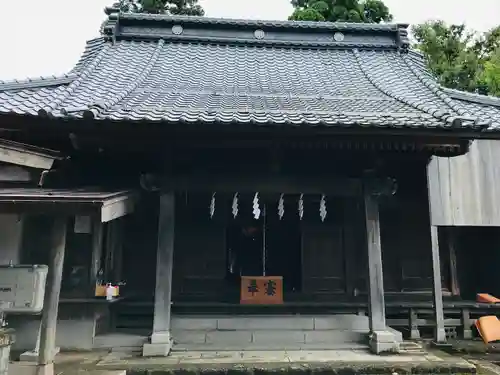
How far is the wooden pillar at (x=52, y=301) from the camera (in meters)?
5.09

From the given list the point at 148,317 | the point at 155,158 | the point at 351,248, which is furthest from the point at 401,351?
the point at 155,158

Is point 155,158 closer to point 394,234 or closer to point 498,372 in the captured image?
point 394,234

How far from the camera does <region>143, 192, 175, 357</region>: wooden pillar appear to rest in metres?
6.37

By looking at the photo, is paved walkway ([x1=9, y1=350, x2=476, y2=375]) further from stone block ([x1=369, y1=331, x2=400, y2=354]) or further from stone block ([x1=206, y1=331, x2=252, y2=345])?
stone block ([x1=206, y1=331, x2=252, y2=345])

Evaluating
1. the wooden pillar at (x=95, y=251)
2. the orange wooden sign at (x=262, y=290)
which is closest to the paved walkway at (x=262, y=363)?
the wooden pillar at (x=95, y=251)

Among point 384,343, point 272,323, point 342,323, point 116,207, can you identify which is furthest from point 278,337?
point 116,207

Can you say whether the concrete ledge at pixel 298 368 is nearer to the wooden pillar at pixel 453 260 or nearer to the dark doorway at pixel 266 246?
the dark doorway at pixel 266 246

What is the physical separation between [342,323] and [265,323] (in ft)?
4.70

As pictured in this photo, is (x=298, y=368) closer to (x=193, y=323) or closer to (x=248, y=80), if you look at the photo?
(x=193, y=323)

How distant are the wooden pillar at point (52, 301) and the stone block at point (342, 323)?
4.38 m

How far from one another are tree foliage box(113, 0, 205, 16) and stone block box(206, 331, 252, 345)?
23.3 m

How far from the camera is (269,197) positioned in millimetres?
7375

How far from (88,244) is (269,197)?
3.56 m

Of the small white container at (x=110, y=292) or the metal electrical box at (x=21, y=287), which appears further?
the small white container at (x=110, y=292)
